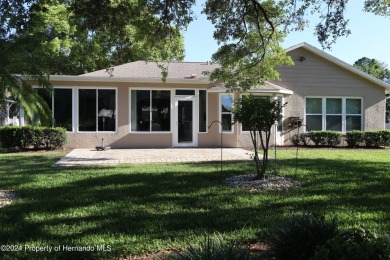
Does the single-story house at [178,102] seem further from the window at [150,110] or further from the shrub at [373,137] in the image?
the shrub at [373,137]

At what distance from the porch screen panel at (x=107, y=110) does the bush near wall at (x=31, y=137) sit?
75.1 inches

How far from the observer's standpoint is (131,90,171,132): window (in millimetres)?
18430

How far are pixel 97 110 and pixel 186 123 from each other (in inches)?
167

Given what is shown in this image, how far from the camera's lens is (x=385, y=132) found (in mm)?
19469

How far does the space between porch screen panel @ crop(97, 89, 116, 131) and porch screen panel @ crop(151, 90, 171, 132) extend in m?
1.88

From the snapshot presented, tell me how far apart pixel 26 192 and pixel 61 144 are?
9.65 meters

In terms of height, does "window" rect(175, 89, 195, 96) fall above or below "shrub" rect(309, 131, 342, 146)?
above

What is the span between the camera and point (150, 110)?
18.5 meters

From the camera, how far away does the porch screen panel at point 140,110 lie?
1841cm

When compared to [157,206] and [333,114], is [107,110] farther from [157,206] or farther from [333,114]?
[157,206]

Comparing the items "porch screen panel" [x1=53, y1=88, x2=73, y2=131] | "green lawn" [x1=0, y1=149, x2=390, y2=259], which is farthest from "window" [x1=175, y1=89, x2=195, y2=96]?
"green lawn" [x1=0, y1=149, x2=390, y2=259]

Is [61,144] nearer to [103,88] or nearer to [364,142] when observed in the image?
[103,88]

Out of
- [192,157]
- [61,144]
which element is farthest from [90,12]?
[61,144]

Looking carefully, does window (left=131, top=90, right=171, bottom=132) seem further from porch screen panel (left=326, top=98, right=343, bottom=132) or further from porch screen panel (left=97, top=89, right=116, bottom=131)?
porch screen panel (left=326, top=98, right=343, bottom=132)
